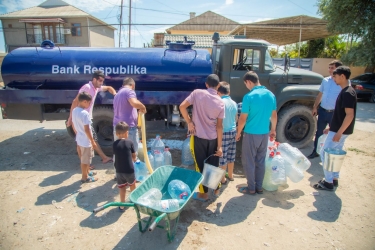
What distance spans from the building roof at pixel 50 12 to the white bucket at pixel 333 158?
2563 cm

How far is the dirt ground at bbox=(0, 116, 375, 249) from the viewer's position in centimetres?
279

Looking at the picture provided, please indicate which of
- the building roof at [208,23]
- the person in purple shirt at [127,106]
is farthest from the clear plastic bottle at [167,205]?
the building roof at [208,23]

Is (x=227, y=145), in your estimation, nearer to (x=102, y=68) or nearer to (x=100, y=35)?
(x=102, y=68)

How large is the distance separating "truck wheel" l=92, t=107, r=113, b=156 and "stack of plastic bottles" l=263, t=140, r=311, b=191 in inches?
131

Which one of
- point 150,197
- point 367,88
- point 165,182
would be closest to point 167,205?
point 150,197

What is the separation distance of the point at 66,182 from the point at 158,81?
2.70 metres

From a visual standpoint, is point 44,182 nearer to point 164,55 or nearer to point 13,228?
point 13,228

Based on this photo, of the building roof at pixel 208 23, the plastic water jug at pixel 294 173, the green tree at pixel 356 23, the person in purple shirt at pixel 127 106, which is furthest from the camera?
the building roof at pixel 208 23

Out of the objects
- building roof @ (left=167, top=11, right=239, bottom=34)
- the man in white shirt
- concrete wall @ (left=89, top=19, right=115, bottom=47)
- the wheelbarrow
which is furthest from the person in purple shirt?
building roof @ (left=167, top=11, right=239, bottom=34)

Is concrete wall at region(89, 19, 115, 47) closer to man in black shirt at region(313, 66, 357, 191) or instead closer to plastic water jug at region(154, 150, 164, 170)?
plastic water jug at region(154, 150, 164, 170)

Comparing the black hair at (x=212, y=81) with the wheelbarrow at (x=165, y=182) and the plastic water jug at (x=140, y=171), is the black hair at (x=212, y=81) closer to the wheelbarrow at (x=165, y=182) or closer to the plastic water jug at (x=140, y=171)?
the wheelbarrow at (x=165, y=182)

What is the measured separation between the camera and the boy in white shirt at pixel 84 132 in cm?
373

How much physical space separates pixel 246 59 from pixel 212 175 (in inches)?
126

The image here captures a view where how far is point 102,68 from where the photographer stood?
5266 mm
